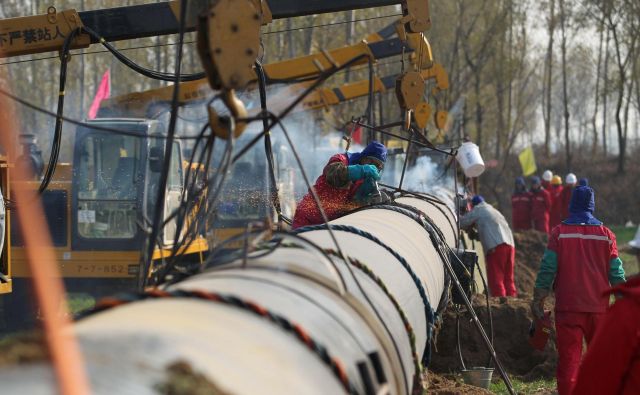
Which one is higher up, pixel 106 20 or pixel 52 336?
pixel 106 20

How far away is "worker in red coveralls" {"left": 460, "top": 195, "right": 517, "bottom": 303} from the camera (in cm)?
1328

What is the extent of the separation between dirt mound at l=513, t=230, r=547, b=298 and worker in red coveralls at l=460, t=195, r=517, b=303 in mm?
4027

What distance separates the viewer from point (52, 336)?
2424 millimetres

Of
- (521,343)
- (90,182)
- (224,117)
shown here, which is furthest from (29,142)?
(224,117)

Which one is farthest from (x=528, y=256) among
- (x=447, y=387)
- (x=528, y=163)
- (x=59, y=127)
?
(x=528, y=163)

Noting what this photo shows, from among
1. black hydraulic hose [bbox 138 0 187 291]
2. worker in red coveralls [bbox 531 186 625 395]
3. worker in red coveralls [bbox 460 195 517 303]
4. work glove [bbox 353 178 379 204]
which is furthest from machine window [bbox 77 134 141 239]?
black hydraulic hose [bbox 138 0 187 291]

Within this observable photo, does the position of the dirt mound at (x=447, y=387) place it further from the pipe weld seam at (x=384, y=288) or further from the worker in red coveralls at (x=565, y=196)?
the worker in red coveralls at (x=565, y=196)

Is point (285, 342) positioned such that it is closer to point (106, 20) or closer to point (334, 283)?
point (334, 283)

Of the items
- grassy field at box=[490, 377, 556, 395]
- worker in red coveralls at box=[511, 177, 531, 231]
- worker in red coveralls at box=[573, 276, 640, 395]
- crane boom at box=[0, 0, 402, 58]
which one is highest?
crane boom at box=[0, 0, 402, 58]

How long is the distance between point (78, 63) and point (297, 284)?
42032 millimetres

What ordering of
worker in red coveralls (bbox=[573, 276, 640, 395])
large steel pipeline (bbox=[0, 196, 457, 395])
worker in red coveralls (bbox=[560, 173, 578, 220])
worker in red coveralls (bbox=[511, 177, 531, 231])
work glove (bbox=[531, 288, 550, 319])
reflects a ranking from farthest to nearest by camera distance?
1. worker in red coveralls (bbox=[560, 173, 578, 220])
2. worker in red coveralls (bbox=[511, 177, 531, 231])
3. work glove (bbox=[531, 288, 550, 319])
4. worker in red coveralls (bbox=[573, 276, 640, 395])
5. large steel pipeline (bbox=[0, 196, 457, 395])

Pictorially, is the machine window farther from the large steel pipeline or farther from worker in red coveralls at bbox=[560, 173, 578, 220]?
worker in red coveralls at bbox=[560, 173, 578, 220]

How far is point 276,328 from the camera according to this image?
114 inches

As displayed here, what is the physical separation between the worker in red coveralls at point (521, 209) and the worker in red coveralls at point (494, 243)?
12132mm
